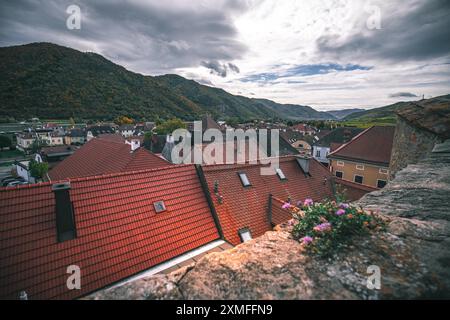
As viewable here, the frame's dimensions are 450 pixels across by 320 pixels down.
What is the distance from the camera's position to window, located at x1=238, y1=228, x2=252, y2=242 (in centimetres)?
919

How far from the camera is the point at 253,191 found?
1171 cm

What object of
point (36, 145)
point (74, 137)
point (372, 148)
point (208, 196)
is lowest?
point (36, 145)

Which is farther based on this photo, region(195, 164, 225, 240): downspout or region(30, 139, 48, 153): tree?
region(30, 139, 48, 153): tree

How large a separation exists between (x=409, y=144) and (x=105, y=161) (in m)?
19.3

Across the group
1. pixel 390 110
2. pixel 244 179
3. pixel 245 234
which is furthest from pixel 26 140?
pixel 390 110

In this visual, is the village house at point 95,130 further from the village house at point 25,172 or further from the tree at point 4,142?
the village house at point 25,172

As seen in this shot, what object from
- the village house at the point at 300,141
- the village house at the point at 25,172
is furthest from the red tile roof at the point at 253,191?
the village house at the point at 300,141

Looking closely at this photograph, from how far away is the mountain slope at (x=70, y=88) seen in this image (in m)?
109

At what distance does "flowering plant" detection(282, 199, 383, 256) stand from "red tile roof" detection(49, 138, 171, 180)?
14231 millimetres

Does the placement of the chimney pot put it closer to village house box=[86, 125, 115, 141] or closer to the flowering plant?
the flowering plant

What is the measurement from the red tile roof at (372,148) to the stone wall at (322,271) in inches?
871

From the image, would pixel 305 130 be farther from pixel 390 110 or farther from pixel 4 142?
pixel 4 142

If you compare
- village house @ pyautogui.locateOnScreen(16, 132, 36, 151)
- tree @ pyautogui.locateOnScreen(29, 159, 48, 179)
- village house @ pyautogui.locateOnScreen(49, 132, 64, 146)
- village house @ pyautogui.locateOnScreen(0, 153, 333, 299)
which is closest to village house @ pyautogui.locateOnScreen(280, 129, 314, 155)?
village house @ pyautogui.locateOnScreen(0, 153, 333, 299)

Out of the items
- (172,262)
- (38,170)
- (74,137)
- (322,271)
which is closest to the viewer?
(322,271)
